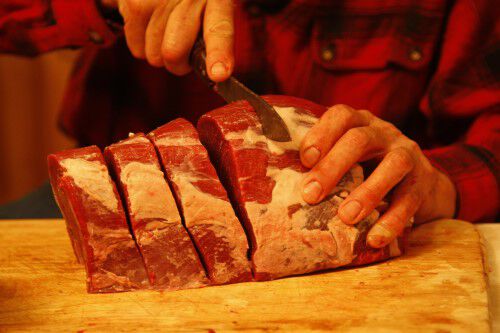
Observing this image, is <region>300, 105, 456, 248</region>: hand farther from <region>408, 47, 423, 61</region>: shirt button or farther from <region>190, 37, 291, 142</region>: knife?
<region>408, 47, 423, 61</region>: shirt button

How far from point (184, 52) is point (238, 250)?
2.43 feet

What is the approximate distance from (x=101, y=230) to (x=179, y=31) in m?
0.75

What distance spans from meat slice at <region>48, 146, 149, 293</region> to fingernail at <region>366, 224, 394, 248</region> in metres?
0.68

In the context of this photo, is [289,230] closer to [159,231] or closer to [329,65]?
[159,231]

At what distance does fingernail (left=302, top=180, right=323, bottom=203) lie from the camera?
1.91 metres

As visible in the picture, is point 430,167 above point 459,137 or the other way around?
above

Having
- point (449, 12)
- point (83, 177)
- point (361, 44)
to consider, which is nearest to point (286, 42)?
point (361, 44)

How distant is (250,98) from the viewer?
6.70ft

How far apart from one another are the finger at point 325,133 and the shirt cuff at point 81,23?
128 centimetres

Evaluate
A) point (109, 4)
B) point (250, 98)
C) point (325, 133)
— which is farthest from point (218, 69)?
point (109, 4)

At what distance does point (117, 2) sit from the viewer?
2.73 m

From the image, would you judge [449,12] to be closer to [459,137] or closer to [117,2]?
[459,137]

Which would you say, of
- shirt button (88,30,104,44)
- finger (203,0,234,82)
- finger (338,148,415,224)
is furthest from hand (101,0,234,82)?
finger (338,148,415,224)

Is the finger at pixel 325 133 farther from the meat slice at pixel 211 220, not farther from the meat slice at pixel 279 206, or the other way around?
the meat slice at pixel 211 220
